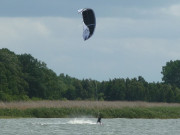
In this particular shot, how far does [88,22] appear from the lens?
31703 millimetres

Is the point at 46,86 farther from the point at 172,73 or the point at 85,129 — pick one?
the point at 85,129

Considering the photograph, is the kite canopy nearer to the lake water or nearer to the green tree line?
the lake water

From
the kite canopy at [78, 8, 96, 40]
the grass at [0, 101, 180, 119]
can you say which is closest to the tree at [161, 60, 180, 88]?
the grass at [0, 101, 180, 119]

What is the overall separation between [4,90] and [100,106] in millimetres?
21624

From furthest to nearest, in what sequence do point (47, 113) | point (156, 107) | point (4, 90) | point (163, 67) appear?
point (163, 67), point (4, 90), point (156, 107), point (47, 113)

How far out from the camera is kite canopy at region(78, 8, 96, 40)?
31.5m

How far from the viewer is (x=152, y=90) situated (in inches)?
3150

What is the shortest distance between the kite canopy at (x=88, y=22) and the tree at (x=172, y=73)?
7217cm

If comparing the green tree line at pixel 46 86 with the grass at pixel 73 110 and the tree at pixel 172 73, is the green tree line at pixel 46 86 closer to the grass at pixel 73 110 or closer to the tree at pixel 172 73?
the tree at pixel 172 73

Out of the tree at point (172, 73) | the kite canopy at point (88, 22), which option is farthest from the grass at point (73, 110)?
the tree at point (172, 73)

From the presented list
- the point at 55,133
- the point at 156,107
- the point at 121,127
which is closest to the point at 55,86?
the point at 156,107

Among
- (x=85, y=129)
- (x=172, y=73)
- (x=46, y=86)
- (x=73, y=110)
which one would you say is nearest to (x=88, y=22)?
(x=85, y=129)

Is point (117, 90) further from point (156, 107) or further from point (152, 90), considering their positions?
point (156, 107)

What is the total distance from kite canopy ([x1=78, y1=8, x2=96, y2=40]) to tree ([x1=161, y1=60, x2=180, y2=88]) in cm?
7217
